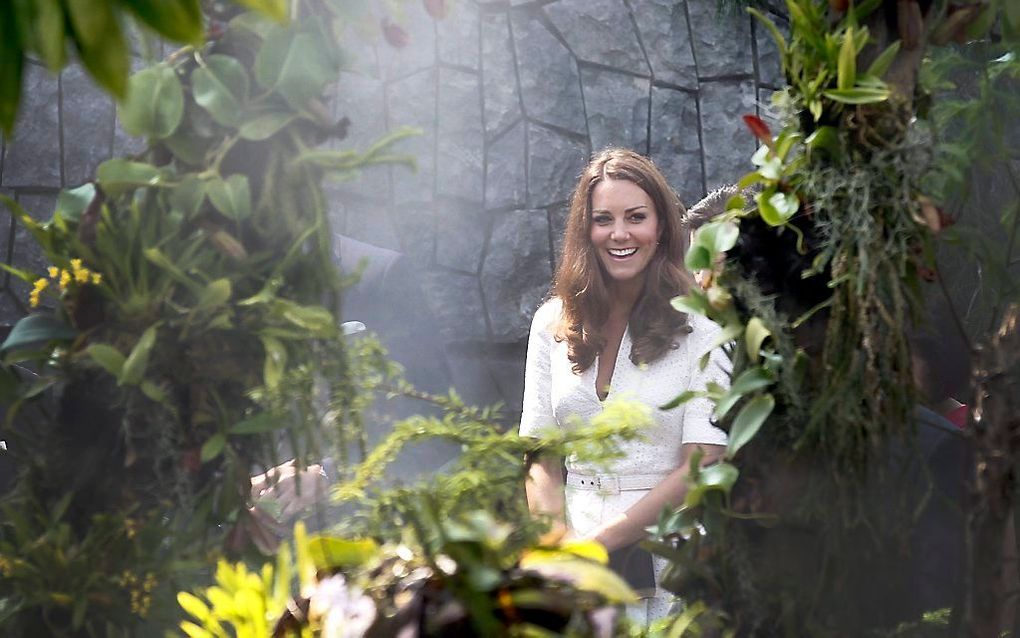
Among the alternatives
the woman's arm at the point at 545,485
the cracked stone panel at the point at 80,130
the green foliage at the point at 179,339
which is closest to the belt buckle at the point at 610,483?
the woman's arm at the point at 545,485

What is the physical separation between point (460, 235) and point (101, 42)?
4.16 meters

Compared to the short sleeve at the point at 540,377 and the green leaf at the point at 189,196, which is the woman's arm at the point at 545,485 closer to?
the green leaf at the point at 189,196

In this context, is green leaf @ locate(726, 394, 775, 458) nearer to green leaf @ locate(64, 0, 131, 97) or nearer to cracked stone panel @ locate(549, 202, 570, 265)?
green leaf @ locate(64, 0, 131, 97)

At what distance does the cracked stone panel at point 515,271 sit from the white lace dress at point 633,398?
2.46m

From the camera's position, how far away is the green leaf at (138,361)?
3.09 feet

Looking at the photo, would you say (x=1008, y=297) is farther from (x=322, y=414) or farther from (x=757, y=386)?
(x=322, y=414)

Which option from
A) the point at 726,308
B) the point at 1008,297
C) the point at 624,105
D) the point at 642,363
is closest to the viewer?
the point at 726,308

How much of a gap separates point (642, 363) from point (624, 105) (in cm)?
283

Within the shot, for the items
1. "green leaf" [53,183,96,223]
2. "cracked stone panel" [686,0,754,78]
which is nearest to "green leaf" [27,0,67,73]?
"green leaf" [53,183,96,223]

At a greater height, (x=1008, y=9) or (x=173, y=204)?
(x=1008, y=9)

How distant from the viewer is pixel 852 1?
3.39 feet

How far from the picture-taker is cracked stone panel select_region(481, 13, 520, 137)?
4.65 m

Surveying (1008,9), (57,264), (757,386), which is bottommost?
(757,386)

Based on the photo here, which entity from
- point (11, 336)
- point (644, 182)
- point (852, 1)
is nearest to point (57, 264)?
point (11, 336)
